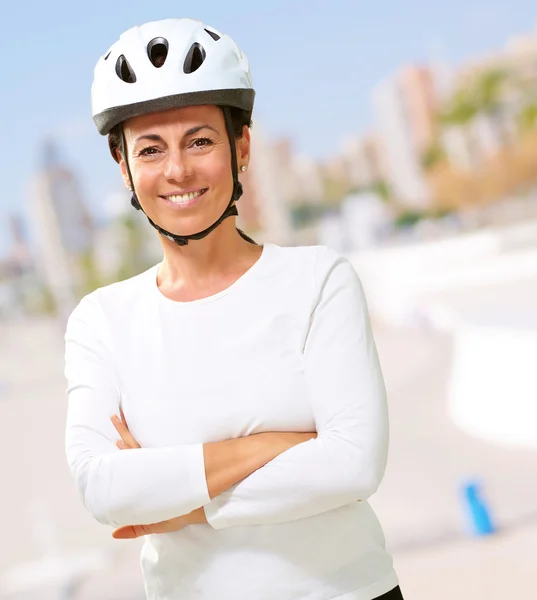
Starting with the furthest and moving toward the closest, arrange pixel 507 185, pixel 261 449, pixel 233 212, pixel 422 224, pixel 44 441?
pixel 422 224
pixel 507 185
pixel 44 441
pixel 233 212
pixel 261 449

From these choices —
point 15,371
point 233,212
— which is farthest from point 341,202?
point 233,212

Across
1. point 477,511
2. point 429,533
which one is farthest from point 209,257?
point 429,533

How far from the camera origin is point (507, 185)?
34.1 m

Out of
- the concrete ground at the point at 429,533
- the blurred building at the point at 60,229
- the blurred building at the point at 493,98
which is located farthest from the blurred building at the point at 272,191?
the concrete ground at the point at 429,533

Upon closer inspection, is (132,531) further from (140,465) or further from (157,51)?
(157,51)

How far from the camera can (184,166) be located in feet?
4.37

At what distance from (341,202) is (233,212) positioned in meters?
38.3

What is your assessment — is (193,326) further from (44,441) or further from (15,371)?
(15,371)

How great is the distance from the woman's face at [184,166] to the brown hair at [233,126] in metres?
0.04

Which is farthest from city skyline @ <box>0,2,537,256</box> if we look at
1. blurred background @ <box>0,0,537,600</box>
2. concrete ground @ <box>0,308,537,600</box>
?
concrete ground @ <box>0,308,537,600</box>

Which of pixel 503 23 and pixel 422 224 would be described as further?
pixel 503 23

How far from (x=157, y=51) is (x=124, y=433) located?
0.49 m

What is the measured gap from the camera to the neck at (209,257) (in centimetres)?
139

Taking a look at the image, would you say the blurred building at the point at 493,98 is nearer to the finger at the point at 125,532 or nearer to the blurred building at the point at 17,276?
the blurred building at the point at 17,276
